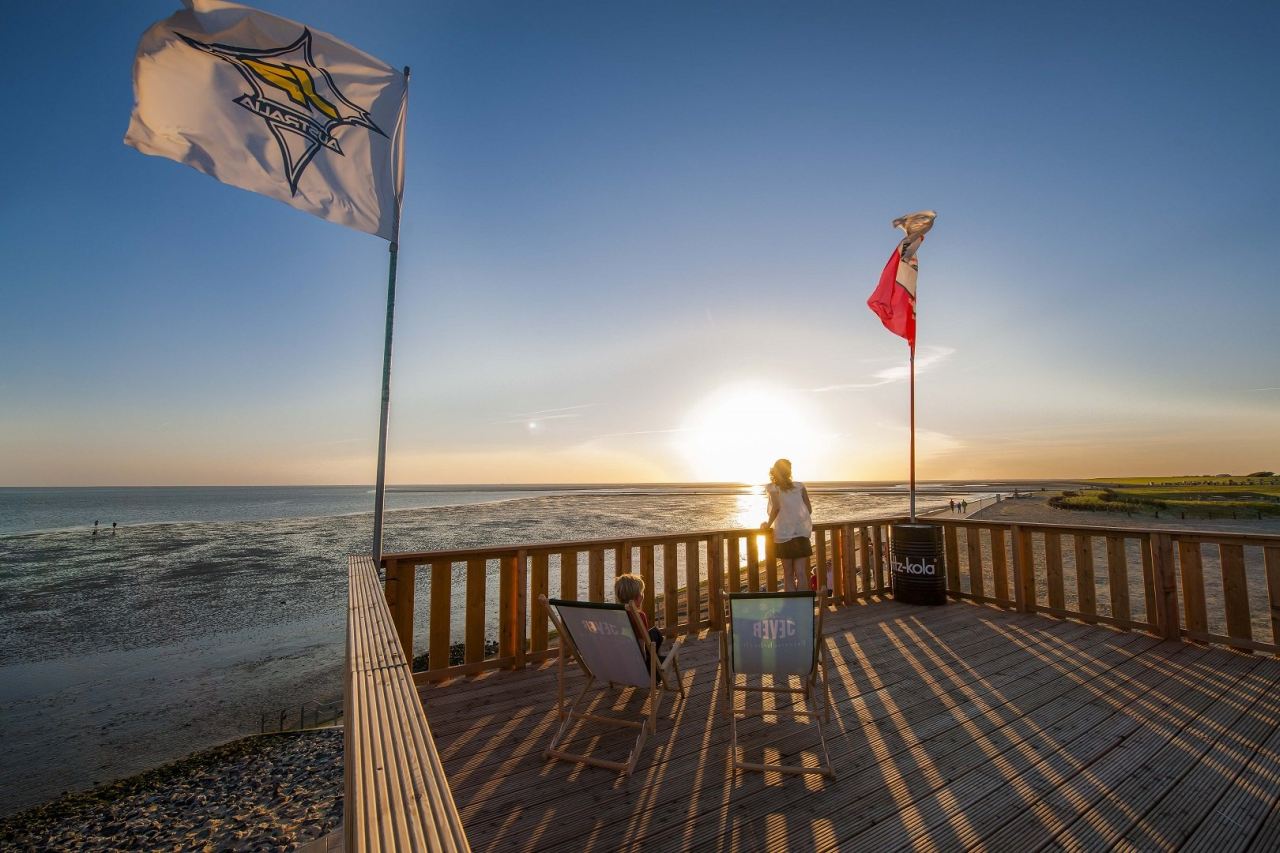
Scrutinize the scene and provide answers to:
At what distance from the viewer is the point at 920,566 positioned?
247 inches

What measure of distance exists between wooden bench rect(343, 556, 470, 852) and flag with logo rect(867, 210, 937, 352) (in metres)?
6.87

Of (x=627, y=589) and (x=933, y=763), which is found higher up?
(x=627, y=589)

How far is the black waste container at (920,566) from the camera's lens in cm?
620

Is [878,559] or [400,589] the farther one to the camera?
[878,559]

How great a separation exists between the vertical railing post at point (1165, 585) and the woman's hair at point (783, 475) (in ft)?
11.4

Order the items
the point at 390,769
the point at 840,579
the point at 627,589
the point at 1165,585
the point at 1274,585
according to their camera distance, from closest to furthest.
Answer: the point at 390,769
the point at 627,589
the point at 1274,585
the point at 1165,585
the point at 840,579

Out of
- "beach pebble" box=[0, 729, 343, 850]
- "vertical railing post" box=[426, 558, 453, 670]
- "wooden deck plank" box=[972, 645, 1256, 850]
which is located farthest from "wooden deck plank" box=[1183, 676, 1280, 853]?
"beach pebble" box=[0, 729, 343, 850]

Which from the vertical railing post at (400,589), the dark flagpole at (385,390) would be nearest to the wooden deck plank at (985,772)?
the vertical railing post at (400,589)

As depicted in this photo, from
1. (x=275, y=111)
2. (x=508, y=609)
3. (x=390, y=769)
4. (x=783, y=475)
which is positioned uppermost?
(x=275, y=111)

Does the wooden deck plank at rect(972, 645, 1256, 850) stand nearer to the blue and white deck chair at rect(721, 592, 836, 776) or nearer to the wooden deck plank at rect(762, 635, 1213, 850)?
the wooden deck plank at rect(762, 635, 1213, 850)

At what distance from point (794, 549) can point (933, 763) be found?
257cm

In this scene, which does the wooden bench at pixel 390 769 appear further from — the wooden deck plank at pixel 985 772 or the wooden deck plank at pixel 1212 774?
the wooden deck plank at pixel 1212 774

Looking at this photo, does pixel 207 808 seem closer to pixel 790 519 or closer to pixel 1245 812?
pixel 790 519

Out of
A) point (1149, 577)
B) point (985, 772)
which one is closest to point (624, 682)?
point (985, 772)
